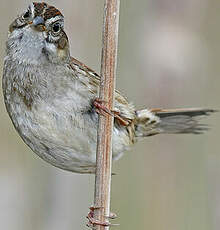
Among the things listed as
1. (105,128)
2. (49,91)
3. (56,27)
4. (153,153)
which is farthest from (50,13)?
(153,153)

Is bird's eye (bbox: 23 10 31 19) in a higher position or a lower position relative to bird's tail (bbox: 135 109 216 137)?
higher

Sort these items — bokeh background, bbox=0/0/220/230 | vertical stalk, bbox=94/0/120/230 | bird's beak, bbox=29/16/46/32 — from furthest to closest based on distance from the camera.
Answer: bokeh background, bbox=0/0/220/230 < bird's beak, bbox=29/16/46/32 < vertical stalk, bbox=94/0/120/230

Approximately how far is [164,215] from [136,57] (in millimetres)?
884

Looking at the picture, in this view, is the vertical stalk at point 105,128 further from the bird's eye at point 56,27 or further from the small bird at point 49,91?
the bird's eye at point 56,27

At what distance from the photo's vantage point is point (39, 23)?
244 cm

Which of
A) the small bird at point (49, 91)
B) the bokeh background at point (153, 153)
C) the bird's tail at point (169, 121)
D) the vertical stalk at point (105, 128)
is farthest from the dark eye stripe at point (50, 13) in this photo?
the bird's tail at point (169, 121)

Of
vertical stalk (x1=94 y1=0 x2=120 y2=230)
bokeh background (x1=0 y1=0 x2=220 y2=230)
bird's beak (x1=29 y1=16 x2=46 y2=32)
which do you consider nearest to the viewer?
vertical stalk (x1=94 y1=0 x2=120 y2=230)

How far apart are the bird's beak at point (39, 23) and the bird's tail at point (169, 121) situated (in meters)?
0.92

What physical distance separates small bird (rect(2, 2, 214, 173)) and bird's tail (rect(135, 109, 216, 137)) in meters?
0.42

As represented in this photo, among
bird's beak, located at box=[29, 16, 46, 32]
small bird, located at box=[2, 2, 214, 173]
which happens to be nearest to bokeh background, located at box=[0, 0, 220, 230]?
small bird, located at box=[2, 2, 214, 173]

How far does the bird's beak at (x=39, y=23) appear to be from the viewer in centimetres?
244

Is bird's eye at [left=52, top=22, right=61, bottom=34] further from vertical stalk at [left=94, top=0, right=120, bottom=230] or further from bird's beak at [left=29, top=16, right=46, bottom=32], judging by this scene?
vertical stalk at [left=94, top=0, right=120, bottom=230]

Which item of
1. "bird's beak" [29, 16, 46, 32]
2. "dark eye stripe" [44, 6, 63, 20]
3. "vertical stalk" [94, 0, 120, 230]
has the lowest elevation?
"vertical stalk" [94, 0, 120, 230]

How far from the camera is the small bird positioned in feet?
8.25
